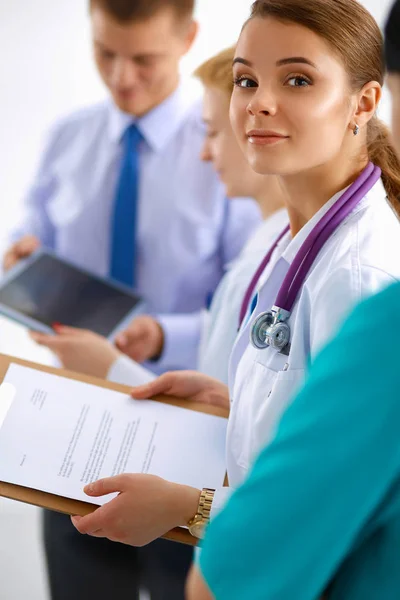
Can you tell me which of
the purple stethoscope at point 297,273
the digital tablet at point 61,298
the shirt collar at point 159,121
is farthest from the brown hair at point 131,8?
the purple stethoscope at point 297,273

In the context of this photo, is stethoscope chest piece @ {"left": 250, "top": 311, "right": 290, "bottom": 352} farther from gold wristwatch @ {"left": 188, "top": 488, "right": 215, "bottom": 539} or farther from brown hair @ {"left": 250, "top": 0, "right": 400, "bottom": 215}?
brown hair @ {"left": 250, "top": 0, "right": 400, "bottom": 215}

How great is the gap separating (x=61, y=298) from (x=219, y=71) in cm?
77

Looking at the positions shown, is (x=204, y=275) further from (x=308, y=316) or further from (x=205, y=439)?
(x=308, y=316)

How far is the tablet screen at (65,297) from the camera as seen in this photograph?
2.03 meters

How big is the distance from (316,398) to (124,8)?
70.2 inches

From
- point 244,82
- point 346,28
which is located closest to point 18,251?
point 244,82

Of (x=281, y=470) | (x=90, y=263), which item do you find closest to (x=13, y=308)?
(x=90, y=263)

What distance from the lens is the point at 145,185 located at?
93.3 inches

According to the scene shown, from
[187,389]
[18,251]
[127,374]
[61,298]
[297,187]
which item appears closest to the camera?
[297,187]

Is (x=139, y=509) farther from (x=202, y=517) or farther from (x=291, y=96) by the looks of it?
(x=291, y=96)

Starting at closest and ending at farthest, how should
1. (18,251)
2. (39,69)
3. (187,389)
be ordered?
(187,389) → (18,251) → (39,69)

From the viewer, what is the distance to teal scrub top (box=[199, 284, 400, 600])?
2.02 feet

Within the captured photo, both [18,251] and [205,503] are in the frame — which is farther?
[18,251]

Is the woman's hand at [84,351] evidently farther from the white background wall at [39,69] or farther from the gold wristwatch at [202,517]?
the white background wall at [39,69]
